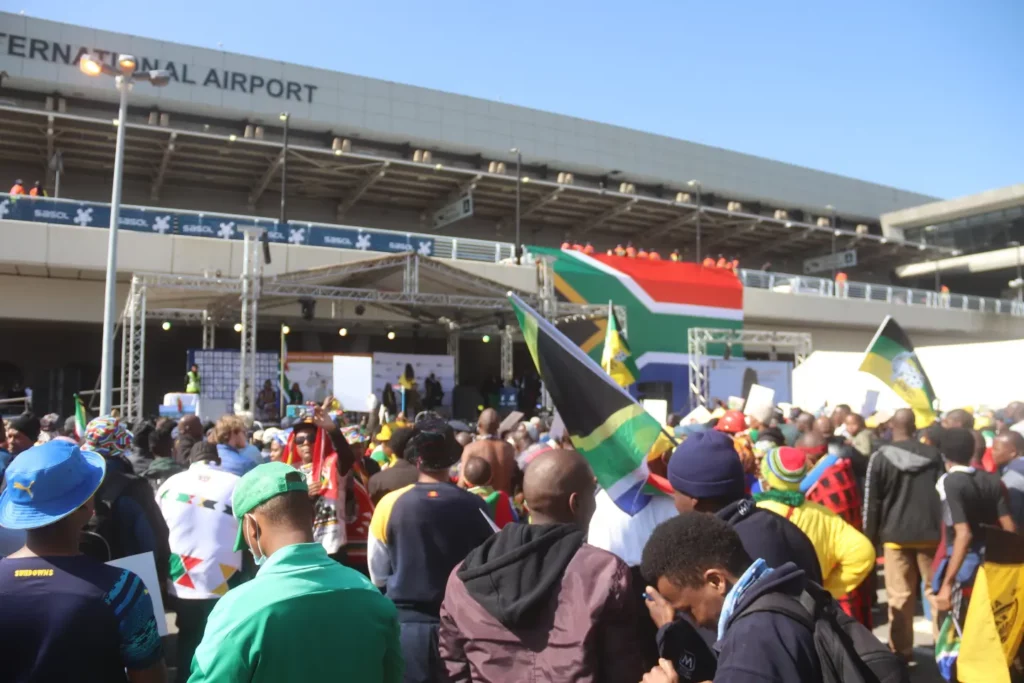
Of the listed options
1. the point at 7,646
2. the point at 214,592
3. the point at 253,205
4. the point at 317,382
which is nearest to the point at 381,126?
the point at 253,205

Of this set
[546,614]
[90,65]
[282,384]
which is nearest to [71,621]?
[546,614]

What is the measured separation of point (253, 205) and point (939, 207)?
3769 centimetres

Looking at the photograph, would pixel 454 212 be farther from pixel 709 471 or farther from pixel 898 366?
pixel 709 471

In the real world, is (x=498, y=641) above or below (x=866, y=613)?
above

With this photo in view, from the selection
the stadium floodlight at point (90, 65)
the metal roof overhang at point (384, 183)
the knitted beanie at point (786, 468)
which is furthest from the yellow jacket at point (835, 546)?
the metal roof overhang at point (384, 183)

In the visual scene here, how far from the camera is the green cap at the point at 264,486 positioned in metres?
2.31

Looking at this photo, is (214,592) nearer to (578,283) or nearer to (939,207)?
(578,283)

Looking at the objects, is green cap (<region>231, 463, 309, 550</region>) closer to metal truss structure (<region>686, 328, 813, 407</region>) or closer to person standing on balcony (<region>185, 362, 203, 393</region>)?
person standing on balcony (<region>185, 362, 203, 393</region>)

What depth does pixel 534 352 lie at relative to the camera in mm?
4129

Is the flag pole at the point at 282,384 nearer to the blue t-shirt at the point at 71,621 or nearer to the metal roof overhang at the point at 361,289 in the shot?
the metal roof overhang at the point at 361,289

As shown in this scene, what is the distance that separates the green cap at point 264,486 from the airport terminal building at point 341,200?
15.4 m

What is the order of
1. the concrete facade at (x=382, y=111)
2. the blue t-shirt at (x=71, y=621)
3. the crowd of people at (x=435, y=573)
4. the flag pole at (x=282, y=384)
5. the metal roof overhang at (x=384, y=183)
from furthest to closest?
the metal roof overhang at (x=384, y=183) < the concrete facade at (x=382, y=111) < the flag pole at (x=282, y=384) < the blue t-shirt at (x=71, y=621) < the crowd of people at (x=435, y=573)

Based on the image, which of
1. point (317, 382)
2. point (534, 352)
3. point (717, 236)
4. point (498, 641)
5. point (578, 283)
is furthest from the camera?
point (717, 236)

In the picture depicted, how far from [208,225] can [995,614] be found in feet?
68.0
